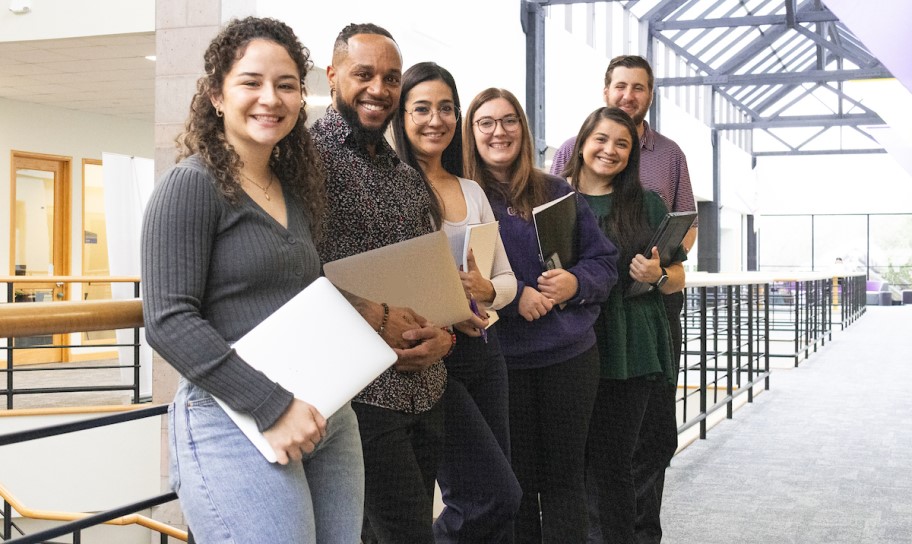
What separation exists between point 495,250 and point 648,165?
1.09 m

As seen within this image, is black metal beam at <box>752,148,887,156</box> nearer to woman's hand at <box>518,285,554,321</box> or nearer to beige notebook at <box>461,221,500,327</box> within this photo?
woman's hand at <box>518,285,554,321</box>

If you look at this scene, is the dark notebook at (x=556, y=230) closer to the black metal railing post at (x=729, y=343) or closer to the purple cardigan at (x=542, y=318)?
the purple cardigan at (x=542, y=318)

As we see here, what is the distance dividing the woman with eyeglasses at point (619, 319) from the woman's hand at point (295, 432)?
5.08ft

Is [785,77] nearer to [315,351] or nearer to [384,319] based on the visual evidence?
[384,319]

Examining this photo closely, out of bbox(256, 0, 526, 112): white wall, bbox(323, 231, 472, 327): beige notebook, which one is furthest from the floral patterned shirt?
bbox(256, 0, 526, 112): white wall

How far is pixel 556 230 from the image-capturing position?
7.57 feet

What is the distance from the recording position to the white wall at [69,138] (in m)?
10.1

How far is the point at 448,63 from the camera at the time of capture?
9.09 m

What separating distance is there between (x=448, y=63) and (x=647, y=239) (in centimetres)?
664

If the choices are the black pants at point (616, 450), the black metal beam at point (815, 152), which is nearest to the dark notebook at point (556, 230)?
the black pants at point (616, 450)

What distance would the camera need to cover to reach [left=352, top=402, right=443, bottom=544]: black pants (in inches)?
65.1

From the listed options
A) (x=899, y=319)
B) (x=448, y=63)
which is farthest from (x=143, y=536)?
(x=899, y=319)

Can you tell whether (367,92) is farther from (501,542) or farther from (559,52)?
(559,52)

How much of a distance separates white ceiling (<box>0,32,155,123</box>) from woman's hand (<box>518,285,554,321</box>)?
583 cm
